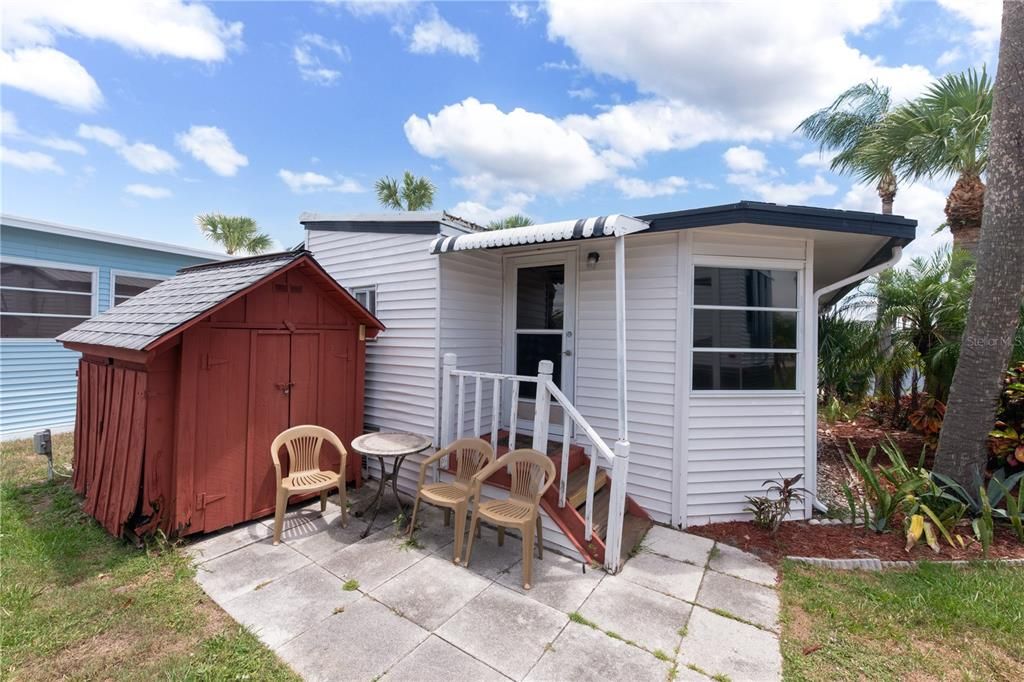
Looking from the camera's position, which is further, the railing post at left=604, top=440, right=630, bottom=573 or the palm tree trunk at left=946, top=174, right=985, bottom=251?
the palm tree trunk at left=946, top=174, right=985, bottom=251

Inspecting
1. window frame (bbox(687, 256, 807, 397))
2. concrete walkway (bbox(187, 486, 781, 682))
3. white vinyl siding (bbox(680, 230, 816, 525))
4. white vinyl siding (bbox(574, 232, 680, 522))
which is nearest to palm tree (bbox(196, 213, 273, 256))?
concrete walkway (bbox(187, 486, 781, 682))

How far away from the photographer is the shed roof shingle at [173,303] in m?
3.35

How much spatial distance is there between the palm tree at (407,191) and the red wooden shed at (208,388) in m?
11.0

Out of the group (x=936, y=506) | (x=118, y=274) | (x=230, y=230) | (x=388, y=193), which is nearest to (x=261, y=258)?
(x=118, y=274)

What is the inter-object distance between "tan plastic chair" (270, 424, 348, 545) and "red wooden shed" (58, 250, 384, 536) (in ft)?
0.61

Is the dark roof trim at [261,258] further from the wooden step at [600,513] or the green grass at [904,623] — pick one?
the green grass at [904,623]

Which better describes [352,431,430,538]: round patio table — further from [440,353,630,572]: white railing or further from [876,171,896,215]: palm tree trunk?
[876,171,896,215]: palm tree trunk

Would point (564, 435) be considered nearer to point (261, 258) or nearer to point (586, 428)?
point (586, 428)

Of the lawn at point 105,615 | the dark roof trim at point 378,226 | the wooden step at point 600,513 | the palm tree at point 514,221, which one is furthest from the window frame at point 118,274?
the wooden step at point 600,513

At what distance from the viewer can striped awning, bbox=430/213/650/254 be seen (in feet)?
11.1

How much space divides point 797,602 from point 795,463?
1.81 m

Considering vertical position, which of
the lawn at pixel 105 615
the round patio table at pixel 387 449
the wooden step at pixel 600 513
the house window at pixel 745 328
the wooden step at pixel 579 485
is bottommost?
the lawn at pixel 105 615

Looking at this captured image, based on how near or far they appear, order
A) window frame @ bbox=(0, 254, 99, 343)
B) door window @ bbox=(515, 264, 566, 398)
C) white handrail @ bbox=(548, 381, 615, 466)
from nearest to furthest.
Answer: white handrail @ bbox=(548, 381, 615, 466), door window @ bbox=(515, 264, 566, 398), window frame @ bbox=(0, 254, 99, 343)

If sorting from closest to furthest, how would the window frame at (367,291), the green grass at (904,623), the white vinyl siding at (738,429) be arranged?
1. the green grass at (904,623)
2. the white vinyl siding at (738,429)
3. the window frame at (367,291)
